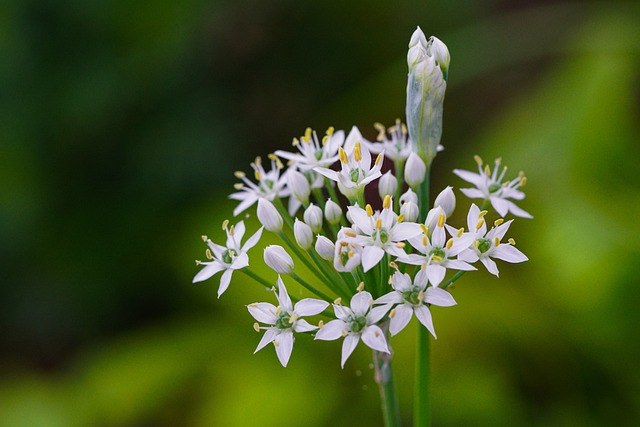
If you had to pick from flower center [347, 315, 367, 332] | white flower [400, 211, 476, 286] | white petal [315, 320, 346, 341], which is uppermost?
white flower [400, 211, 476, 286]

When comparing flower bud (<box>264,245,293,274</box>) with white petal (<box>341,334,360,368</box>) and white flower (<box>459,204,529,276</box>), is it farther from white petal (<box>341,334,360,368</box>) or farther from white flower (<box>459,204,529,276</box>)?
white flower (<box>459,204,529,276</box>)

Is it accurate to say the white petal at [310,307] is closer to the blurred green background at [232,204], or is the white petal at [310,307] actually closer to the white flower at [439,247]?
the white flower at [439,247]

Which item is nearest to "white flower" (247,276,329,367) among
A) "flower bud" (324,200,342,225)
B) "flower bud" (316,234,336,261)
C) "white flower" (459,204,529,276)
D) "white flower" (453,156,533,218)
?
"flower bud" (316,234,336,261)

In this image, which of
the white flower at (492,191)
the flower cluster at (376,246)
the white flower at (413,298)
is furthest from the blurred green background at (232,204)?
the white flower at (413,298)

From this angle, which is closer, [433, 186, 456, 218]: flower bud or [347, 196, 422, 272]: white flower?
[347, 196, 422, 272]: white flower

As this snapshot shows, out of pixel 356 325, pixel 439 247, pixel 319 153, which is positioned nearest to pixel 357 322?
pixel 356 325

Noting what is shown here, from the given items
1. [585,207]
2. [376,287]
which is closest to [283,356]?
[376,287]

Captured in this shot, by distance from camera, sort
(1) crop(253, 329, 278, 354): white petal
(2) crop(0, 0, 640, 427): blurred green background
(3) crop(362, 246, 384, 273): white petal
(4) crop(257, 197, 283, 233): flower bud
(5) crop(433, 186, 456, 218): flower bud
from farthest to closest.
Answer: (2) crop(0, 0, 640, 427): blurred green background, (4) crop(257, 197, 283, 233): flower bud, (5) crop(433, 186, 456, 218): flower bud, (1) crop(253, 329, 278, 354): white petal, (3) crop(362, 246, 384, 273): white petal
